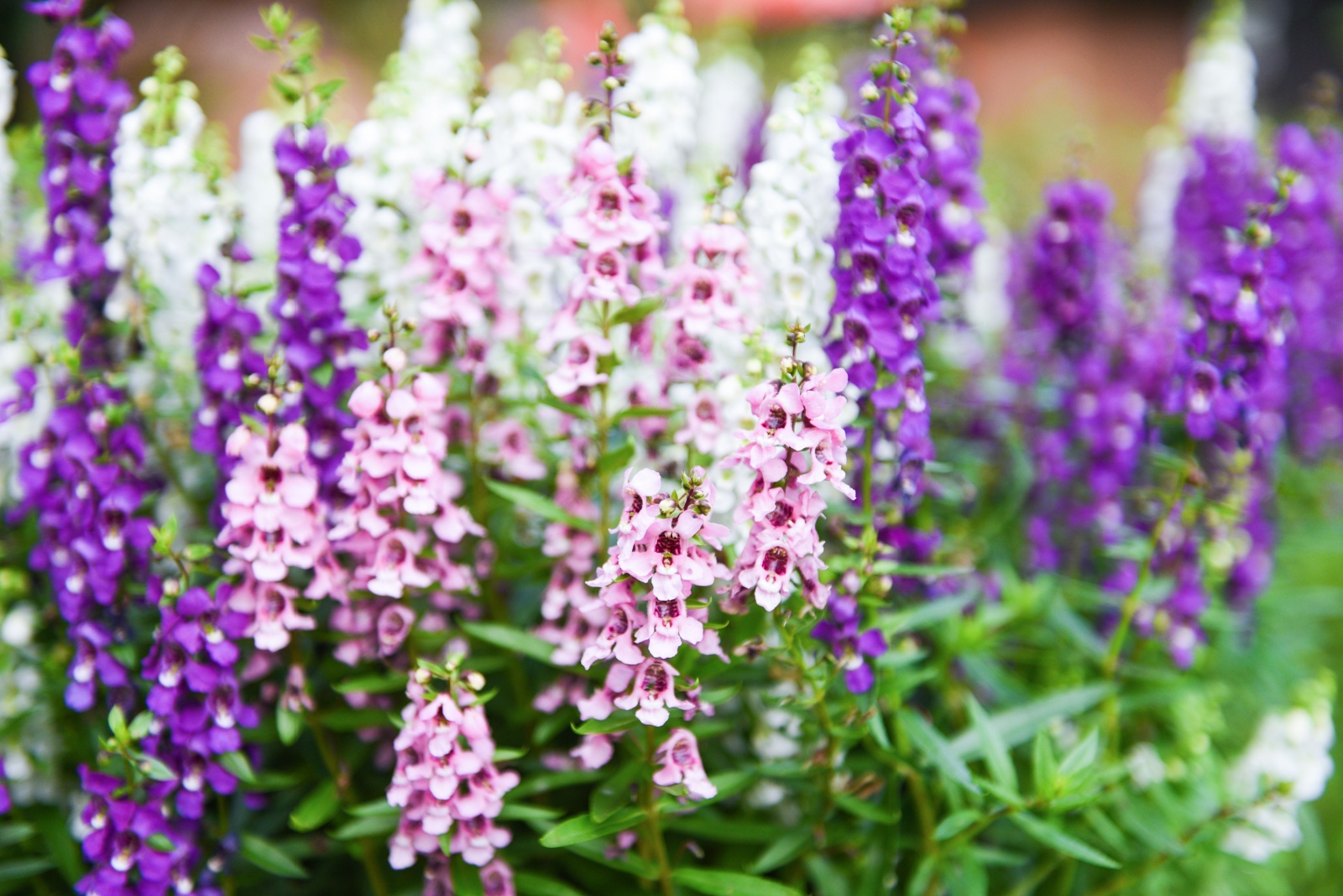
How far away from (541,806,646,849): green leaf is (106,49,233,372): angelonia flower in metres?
1.74

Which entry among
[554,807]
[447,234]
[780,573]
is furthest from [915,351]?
[554,807]

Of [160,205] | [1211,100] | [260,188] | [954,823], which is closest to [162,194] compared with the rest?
[160,205]

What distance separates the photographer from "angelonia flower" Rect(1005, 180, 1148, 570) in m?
3.15

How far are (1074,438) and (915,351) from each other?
136 centimetres

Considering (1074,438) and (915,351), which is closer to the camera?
(915,351)

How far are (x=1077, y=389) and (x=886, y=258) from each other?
57.0 inches

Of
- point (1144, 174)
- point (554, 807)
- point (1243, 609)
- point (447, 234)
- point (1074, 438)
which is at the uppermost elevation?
point (1144, 174)

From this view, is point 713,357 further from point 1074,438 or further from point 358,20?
point 358,20

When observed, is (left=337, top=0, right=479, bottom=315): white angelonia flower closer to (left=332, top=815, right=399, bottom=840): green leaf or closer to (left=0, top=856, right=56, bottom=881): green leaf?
(left=332, top=815, right=399, bottom=840): green leaf

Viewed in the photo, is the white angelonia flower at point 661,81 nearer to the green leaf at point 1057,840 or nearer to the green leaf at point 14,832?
the green leaf at point 1057,840

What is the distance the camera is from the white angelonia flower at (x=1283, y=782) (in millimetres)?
2779

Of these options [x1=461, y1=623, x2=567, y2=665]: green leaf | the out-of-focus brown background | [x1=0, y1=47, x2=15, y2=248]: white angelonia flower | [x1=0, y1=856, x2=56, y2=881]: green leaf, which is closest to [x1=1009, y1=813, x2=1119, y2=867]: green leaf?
[x1=461, y1=623, x2=567, y2=665]: green leaf

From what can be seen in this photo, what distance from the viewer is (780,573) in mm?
1904

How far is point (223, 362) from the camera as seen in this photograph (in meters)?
2.35
